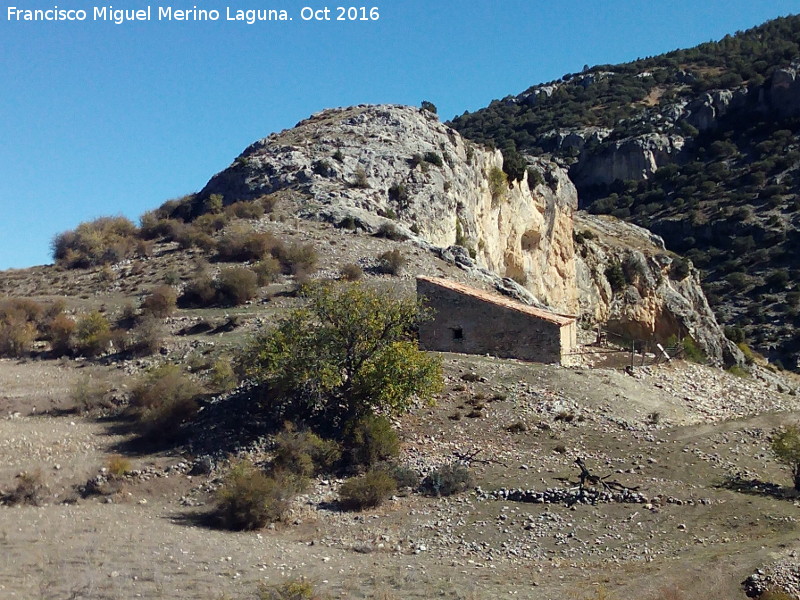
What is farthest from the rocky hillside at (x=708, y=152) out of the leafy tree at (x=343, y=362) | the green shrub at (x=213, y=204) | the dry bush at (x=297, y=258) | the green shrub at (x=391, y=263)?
the leafy tree at (x=343, y=362)

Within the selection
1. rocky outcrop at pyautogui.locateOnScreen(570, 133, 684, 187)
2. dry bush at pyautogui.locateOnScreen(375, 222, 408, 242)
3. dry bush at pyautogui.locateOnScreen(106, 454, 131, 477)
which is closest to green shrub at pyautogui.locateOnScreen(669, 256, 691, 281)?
dry bush at pyautogui.locateOnScreen(375, 222, 408, 242)

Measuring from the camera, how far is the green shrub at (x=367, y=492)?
15906 mm

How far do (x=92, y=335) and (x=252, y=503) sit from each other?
14.5m

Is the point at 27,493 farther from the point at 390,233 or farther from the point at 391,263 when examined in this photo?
the point at 390,233

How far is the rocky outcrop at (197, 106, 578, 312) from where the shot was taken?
4075 cm

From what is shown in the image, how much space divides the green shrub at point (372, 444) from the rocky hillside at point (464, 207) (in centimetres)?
1772

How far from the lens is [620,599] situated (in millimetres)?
11164

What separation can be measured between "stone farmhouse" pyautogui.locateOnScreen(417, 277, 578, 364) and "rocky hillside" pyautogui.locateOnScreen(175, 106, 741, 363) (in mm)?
10721

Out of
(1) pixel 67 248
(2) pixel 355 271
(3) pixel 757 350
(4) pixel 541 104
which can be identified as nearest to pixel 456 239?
(2) pixel 355 271

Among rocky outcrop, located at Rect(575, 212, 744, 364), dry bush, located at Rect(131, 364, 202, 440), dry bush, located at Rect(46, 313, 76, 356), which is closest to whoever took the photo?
dry bush, located at Rect(131, 364, 202, 440)

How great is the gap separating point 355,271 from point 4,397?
13193 millimetres

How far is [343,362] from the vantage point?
64.8 ft

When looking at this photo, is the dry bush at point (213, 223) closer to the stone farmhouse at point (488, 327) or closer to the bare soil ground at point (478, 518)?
the stone farmhouse at point (488, 327)

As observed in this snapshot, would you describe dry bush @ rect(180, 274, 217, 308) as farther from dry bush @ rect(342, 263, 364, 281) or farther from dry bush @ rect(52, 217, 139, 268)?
dry bush @ rect(52, 217, 139, 268)
